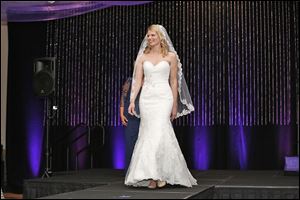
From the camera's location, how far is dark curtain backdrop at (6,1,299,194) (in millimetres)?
7246

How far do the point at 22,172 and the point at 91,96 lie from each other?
1.65 meters

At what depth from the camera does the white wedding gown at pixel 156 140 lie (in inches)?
143

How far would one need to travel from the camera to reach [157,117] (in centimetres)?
379

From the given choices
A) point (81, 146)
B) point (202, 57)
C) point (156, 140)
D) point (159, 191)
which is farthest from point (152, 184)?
point (81, 146)

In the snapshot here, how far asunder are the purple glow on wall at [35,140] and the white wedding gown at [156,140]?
433 cm

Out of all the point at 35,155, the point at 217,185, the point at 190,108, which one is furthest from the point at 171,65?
the point at 35,155

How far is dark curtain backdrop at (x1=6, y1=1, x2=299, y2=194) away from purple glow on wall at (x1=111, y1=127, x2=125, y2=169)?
0.02 metres

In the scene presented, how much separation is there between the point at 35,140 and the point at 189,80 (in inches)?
103

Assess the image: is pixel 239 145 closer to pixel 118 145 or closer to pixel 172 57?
pixel 118 145

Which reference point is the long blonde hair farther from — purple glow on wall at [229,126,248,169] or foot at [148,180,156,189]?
purple glow on wall at [229,126,248,169]

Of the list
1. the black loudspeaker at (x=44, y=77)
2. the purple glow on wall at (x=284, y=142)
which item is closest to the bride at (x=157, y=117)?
the black loudspeaker at (x=44, y=77)

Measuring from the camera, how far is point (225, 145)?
7.34 meters

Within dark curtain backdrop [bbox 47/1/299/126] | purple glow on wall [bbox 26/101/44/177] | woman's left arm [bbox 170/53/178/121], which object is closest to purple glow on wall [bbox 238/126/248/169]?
dark curtain backdrop [bbox 47/1/299/126]

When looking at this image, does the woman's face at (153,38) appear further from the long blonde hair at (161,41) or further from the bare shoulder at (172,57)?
the bare shoulder at (172,57)
